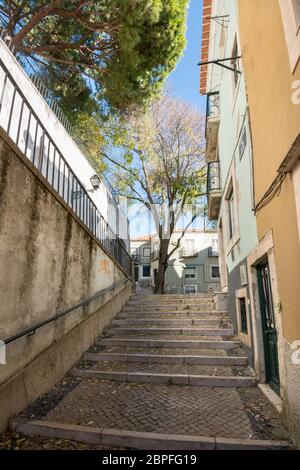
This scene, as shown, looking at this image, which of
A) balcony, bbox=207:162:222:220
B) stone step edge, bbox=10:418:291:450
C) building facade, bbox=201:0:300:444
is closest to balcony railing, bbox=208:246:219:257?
balcony, bbox=207:162:222:220

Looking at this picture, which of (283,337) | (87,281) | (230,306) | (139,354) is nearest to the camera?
(283,337)

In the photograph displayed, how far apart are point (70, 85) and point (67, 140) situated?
2203 mm

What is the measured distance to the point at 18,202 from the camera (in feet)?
11.6

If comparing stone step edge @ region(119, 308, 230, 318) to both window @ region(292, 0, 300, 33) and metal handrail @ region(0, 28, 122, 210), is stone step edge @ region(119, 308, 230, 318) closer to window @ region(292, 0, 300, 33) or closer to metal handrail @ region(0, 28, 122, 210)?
metal handrail @ region(0, 28, 122, 210)

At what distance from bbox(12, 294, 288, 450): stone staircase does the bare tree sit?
324 inches

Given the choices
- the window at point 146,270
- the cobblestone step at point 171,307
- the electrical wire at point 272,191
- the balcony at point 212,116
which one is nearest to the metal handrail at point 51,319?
the cobblestone step at point 171,307

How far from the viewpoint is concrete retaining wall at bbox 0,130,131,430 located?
3303 millimetres

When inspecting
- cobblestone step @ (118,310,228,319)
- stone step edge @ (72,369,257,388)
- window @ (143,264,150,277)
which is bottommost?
stone step edge @ (72,369,257,388)

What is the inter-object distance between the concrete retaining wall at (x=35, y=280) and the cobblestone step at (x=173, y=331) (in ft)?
4.09

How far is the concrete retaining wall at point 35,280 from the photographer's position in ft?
10.8

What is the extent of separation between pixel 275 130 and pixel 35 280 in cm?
383

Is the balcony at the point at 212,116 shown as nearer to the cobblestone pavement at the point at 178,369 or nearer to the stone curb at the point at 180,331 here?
the stone curb at the point at 180,331

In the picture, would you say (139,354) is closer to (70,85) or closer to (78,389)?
(78,389)
